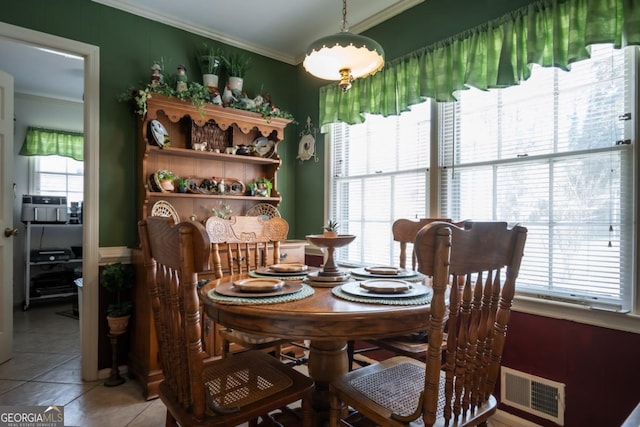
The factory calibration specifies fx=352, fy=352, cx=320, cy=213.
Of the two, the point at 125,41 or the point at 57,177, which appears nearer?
the point at 125,41

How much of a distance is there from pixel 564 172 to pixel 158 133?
2683 mm

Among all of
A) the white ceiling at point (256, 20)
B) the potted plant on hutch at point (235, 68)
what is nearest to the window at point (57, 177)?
the white ceiling at point (256, 20)

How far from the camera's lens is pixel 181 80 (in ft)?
9.04

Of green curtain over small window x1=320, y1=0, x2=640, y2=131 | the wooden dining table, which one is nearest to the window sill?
the wooden dining table

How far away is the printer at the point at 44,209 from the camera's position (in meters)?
4.41

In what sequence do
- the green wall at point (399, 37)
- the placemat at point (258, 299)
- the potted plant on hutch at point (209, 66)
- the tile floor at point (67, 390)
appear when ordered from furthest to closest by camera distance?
the potted plant on hutch at point (209, 66), the green wall at point (399, 37), the tile floor at point (67, 390), the placemat at point (258, 299)

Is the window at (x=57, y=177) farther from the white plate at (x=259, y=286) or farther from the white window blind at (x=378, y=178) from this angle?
the white plate at (x=259, y=286)

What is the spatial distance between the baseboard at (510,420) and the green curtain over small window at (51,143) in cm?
570

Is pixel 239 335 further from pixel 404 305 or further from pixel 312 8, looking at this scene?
pixel 312 8

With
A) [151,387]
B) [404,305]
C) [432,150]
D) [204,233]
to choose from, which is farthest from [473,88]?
[151,387]

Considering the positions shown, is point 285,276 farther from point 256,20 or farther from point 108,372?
point 256,20

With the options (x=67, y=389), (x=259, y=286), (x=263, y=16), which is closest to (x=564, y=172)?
(x=259, y=286)

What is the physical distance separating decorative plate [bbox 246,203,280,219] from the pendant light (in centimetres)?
164

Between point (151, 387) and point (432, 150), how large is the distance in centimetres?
249
